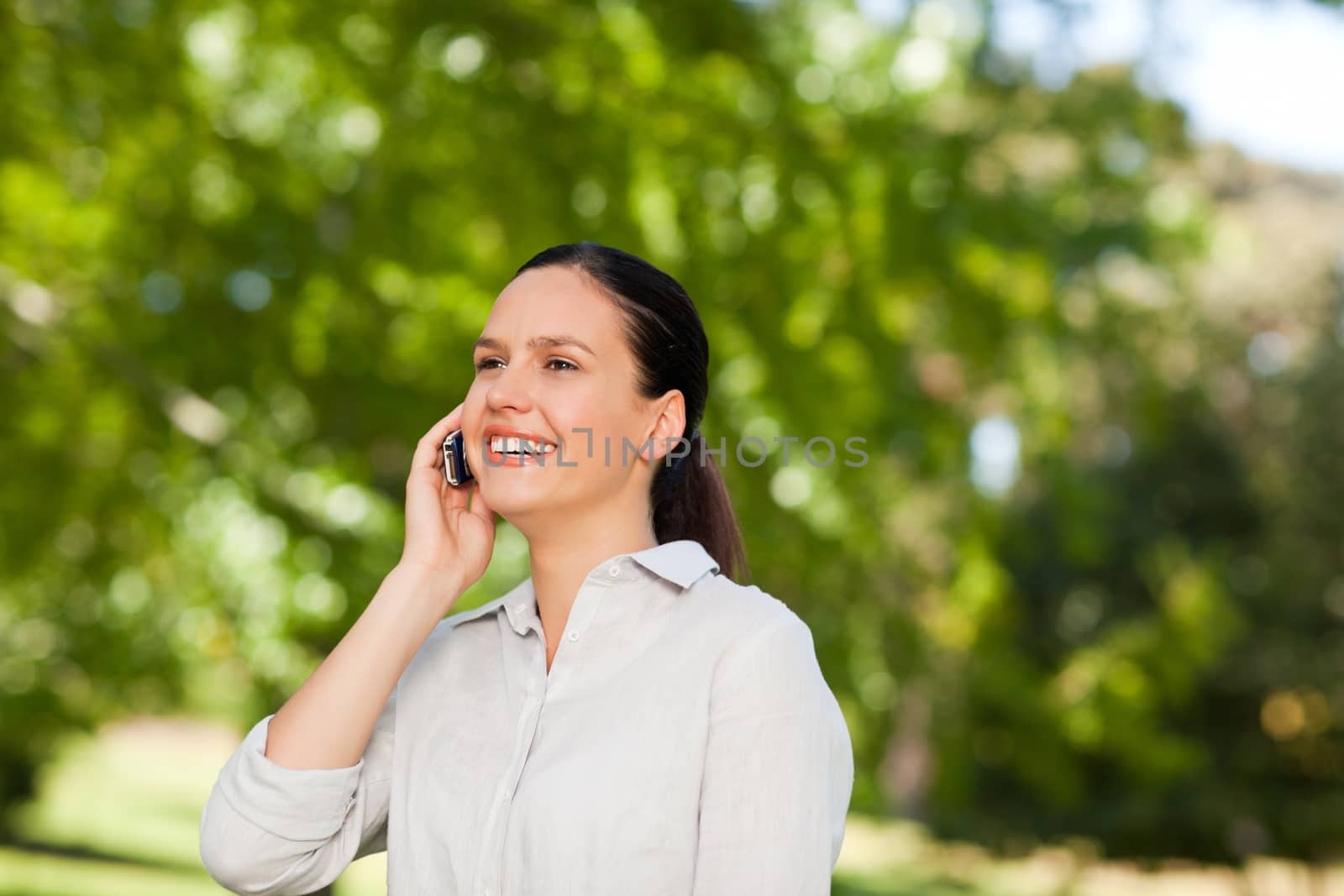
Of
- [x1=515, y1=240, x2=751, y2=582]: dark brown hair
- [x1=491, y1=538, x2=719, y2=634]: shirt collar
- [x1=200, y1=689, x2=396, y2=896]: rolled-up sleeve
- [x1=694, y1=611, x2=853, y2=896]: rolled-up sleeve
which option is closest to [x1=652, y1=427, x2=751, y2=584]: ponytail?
[x1=515, y1=240, x2=751, y2=582]: dark brown hair

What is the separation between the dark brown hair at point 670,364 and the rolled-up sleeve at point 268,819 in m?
0.62

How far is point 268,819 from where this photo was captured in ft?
5.45

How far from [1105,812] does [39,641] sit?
12.5m

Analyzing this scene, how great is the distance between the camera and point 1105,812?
1554 cm

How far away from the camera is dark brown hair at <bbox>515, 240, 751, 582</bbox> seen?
5.92 ft

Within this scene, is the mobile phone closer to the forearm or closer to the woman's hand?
the woman's hand

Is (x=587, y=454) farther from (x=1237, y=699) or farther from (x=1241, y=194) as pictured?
(x=1241, y=194)

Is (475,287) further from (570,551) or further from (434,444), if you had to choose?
(570,551)

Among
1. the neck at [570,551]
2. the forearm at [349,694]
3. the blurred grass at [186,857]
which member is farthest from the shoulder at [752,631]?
the blurred grass at [186,857]

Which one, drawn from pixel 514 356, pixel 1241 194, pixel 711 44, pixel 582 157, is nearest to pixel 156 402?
pixel 582 157

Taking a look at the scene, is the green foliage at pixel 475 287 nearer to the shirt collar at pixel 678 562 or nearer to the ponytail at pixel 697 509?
the ponytail at pixel 697 509

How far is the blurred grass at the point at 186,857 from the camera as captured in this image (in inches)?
628

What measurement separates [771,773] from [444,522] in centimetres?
65

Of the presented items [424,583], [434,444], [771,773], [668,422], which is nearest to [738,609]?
[771,773]
